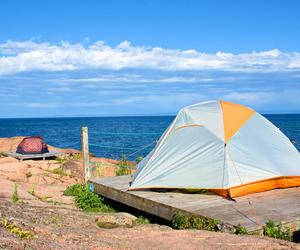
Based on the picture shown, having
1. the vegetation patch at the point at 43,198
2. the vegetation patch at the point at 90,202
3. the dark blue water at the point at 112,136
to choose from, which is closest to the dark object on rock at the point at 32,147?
the dark blue water at the point at 112,136

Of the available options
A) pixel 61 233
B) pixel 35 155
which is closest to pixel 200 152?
pixel 61 233

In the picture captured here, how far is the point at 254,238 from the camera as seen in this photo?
564 centimetres

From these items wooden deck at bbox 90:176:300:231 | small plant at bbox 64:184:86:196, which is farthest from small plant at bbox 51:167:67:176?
wooden deck at bbox 90:176:300:231

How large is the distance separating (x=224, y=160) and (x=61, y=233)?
377cm

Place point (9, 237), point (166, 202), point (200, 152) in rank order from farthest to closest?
1. point (200, 152)
2. point (166, 202)
3. point (9, 237)

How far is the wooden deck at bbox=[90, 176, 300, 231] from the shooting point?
6.54 meters

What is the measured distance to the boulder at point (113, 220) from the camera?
7.47 m

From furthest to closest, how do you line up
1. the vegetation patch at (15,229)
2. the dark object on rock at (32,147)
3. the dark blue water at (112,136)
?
the dark blue water at (112,136), the dark object on rock at (32,147), the vegetation patch at (15,229)

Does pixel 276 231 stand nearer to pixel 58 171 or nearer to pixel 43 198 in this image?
pixel 43 198

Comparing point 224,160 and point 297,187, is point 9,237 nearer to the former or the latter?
point 224,160

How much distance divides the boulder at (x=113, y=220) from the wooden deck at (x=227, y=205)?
0.39m

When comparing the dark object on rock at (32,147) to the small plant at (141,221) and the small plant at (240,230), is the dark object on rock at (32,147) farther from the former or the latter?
the small plant at (240,230)

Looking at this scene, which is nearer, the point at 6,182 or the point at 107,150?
the point at 6,182

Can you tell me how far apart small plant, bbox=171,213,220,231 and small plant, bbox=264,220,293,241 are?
75 cm
